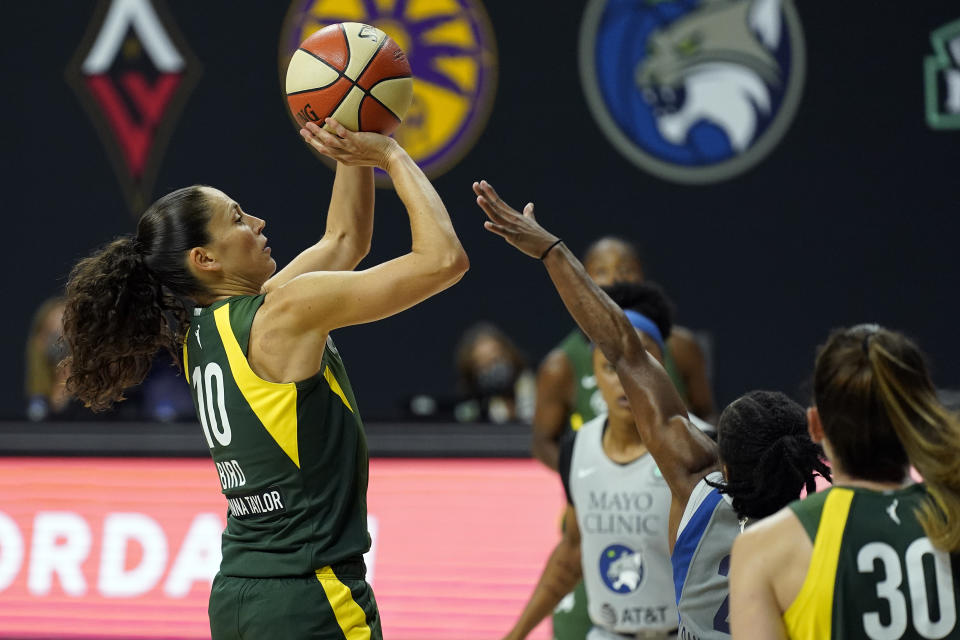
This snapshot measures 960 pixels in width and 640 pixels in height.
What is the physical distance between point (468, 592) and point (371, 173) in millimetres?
2892

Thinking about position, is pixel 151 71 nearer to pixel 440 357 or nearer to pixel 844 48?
pixel 440 357

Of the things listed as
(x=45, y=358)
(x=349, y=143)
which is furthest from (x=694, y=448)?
(x=45, y=358)

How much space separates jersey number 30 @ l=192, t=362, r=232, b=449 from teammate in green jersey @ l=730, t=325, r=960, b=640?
1278 mm

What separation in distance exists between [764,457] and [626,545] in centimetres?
133

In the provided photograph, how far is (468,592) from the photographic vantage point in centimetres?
593

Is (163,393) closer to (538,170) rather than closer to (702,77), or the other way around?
(538,170)

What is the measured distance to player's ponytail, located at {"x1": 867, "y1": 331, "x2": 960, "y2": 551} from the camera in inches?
84.4

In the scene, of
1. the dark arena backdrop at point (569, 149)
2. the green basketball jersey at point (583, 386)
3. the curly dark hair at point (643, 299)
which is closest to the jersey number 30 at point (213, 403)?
Result: the curly dark hair at point (643, 299)

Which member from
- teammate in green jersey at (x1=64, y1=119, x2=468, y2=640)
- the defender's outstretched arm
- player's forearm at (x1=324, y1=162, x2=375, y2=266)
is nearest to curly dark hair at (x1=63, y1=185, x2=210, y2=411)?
teammate in green jersey at (x1=64, y1=119, x2=468, y2=640)

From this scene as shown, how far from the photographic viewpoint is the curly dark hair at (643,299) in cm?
446

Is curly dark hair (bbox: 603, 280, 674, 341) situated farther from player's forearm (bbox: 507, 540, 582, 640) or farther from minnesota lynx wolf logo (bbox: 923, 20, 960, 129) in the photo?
minnesota lynx wolf logo (bbox: 923, 20, 960, 129)

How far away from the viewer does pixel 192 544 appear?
610 cm

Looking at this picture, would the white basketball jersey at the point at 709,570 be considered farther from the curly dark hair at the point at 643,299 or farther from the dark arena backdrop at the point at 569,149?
the dark arena backdrop at the point at 569,149

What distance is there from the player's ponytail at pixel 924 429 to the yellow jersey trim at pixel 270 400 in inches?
50.4
